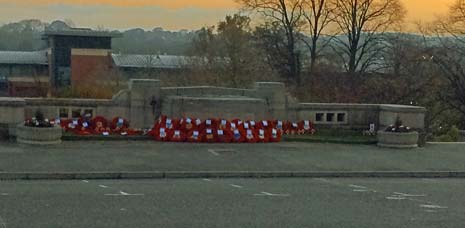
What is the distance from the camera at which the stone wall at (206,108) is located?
18.5m

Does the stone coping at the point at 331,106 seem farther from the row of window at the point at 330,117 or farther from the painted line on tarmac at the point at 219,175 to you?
the painted line on tarmac at the point at 219,175

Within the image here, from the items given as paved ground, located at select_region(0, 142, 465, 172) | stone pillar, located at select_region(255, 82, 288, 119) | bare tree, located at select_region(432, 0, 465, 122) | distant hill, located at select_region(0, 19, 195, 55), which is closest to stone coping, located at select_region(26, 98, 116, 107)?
paved ground, located at select_region(0, 142, 465, 172)

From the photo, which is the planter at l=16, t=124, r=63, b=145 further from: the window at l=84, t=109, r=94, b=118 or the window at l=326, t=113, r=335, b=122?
the window at l=326, t=113, r=335, b=122

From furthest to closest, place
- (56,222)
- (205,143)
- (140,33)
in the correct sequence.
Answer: (140,33) < (205,143) < (56,222)

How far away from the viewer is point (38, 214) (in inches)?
368

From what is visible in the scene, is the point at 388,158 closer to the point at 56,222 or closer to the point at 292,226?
the point at 292,226

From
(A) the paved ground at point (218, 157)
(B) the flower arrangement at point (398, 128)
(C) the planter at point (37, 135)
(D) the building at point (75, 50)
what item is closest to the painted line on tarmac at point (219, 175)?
(A) the paved ground at point (218, 157)

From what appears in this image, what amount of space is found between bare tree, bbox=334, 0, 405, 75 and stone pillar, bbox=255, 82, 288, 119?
121 ft

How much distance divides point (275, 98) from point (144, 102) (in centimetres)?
379

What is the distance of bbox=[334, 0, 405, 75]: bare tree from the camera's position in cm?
5719

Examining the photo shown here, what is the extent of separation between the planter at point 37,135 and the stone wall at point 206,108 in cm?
→ 90

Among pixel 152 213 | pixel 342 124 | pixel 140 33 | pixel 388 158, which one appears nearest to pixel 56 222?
pixel 152 213

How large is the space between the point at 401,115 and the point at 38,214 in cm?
1301

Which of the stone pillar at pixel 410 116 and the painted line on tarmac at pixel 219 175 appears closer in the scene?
the painted line on tarmac at pixel 219 175
